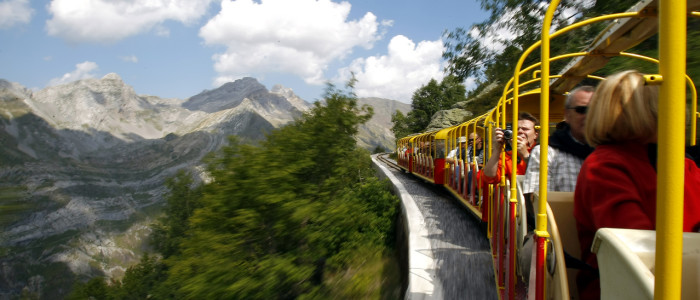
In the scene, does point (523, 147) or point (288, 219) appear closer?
point (523, 147)

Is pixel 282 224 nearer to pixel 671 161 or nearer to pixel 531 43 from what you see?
pixel 671 161

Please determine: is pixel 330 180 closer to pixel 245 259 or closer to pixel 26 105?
pixel 245 259

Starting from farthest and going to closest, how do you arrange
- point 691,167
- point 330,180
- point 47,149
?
point 47,149, point 330,180, point 691,167

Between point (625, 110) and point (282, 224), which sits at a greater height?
point (625, 110)

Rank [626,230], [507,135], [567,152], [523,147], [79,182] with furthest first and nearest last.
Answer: [79,182]
[523,147]
[507,135]
[567,152]
[626,230]

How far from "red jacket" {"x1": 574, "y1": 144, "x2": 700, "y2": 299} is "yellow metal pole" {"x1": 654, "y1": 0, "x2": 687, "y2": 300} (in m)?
0.58

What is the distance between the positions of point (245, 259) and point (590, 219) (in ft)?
11.7

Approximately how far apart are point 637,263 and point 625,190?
51 centimetres

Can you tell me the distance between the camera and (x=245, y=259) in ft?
14.7

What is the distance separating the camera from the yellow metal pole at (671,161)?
0.85 meters

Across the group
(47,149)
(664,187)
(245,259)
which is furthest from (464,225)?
(47,149)

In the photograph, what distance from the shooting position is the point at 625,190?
1416 millimetres

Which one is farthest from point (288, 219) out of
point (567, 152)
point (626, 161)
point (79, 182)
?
point (79, 182)

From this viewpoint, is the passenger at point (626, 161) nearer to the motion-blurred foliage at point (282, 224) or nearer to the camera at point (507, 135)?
the camera at point (507, 135)
